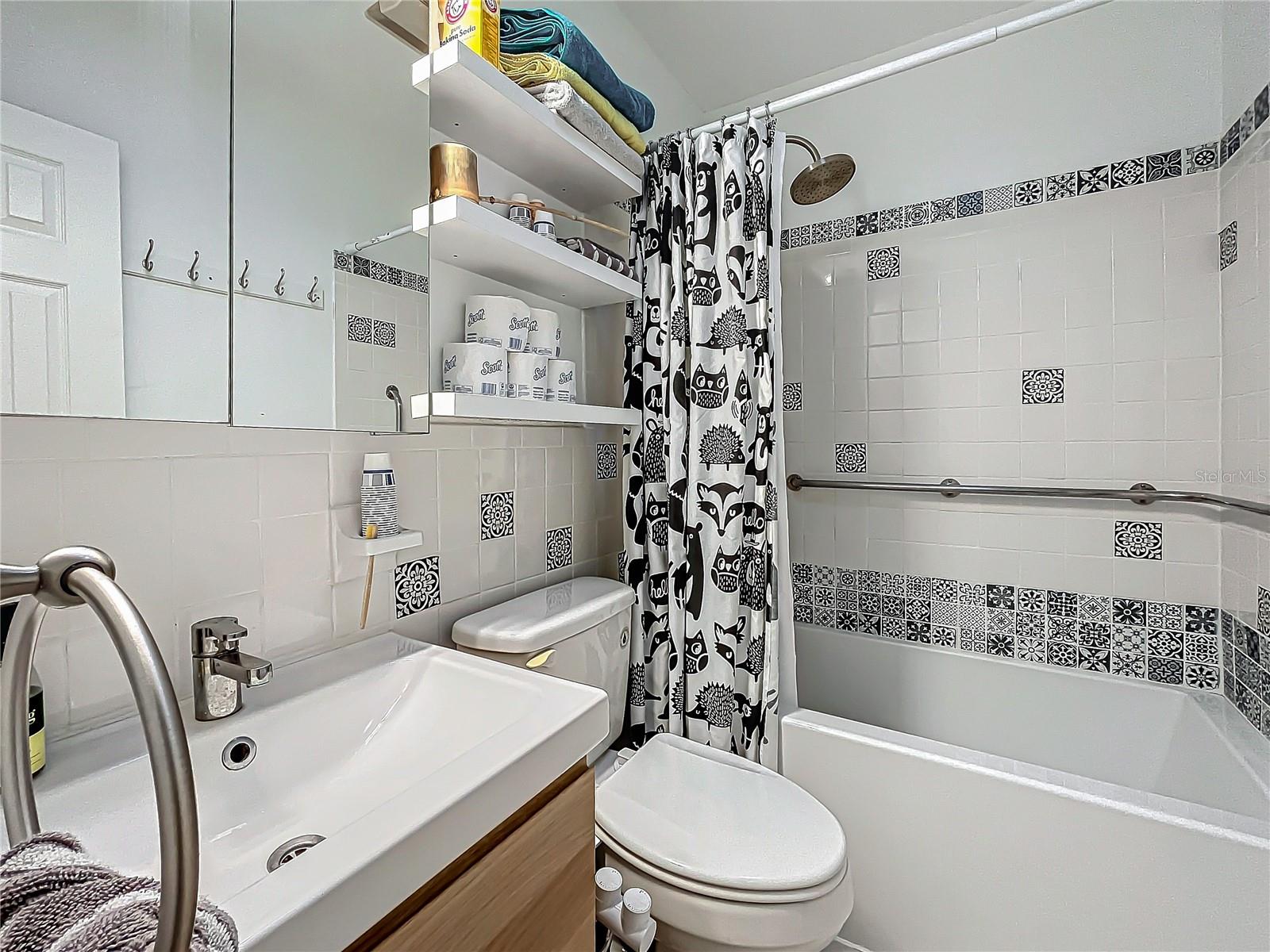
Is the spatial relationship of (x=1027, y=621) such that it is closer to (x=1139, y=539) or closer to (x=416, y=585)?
(x=1139, y=539)

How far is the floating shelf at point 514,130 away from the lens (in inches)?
39.9

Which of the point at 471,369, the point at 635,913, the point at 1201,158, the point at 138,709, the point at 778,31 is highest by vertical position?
the point at 778,31

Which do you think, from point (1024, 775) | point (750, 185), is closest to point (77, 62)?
point (750, 185)

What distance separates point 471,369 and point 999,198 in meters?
1.57

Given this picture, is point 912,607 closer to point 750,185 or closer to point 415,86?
point 750,185

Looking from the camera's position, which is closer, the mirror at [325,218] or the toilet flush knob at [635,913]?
the mirror at [325,218]

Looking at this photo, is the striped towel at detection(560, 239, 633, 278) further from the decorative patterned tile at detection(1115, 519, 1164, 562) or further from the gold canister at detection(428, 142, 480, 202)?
the decorative patterned tile at detection(1115, 519, 1164, 562)

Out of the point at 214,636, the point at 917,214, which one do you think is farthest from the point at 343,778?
the point at 917,214

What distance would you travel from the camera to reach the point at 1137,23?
158 cm

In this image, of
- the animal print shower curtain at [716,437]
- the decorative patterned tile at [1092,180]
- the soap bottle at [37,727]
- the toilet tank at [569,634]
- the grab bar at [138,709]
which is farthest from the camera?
the decorative patterned tile at [1092,180]

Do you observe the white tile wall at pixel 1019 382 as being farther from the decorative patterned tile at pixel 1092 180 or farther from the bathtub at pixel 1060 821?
the bathtub at pixel 1060 821

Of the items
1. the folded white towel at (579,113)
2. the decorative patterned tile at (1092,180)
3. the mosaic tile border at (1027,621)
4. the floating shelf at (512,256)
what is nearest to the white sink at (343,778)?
the floating shelf at (512,256)

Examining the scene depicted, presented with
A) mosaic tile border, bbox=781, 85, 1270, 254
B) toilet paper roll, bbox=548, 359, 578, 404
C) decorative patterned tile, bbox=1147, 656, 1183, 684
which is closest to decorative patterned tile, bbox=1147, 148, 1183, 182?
mosaic tile border, bbox=781, 85, 1270, 254

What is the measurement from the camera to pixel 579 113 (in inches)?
47.8
